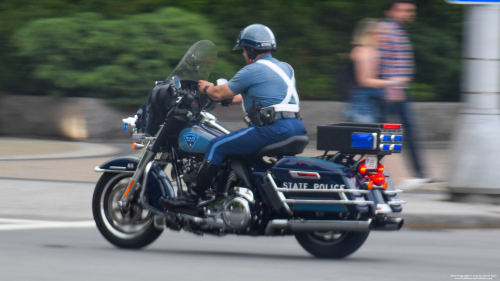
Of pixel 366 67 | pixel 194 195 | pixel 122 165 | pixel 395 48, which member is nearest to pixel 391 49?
pixel 395 48

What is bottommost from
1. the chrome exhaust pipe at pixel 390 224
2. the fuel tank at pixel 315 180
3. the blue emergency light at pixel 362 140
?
the chrome exhaust pipe at pixel 390 224

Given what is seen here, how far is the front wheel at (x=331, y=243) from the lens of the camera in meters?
6.16

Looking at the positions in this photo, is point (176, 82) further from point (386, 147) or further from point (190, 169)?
point (386, 147)

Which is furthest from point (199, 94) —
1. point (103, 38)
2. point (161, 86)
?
point (103, 38)

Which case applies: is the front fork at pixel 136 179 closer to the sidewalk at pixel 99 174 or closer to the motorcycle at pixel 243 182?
the motorcycle at pixel 243 182

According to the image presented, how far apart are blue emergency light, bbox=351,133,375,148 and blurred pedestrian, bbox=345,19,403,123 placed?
8.66ft

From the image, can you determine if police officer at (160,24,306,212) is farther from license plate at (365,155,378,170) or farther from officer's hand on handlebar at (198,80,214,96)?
license plate at (365,155,378,170)

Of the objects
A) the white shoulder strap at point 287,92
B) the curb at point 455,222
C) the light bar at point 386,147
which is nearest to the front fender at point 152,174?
the white shoulder strap at point 287,92

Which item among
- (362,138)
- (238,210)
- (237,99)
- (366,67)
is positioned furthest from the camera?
(366,67)

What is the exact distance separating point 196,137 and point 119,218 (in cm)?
97

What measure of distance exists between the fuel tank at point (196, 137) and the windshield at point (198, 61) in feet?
1.32

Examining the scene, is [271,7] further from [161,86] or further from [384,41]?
[161,86]

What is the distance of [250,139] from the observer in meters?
6.14

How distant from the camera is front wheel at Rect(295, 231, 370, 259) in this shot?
616 cm
